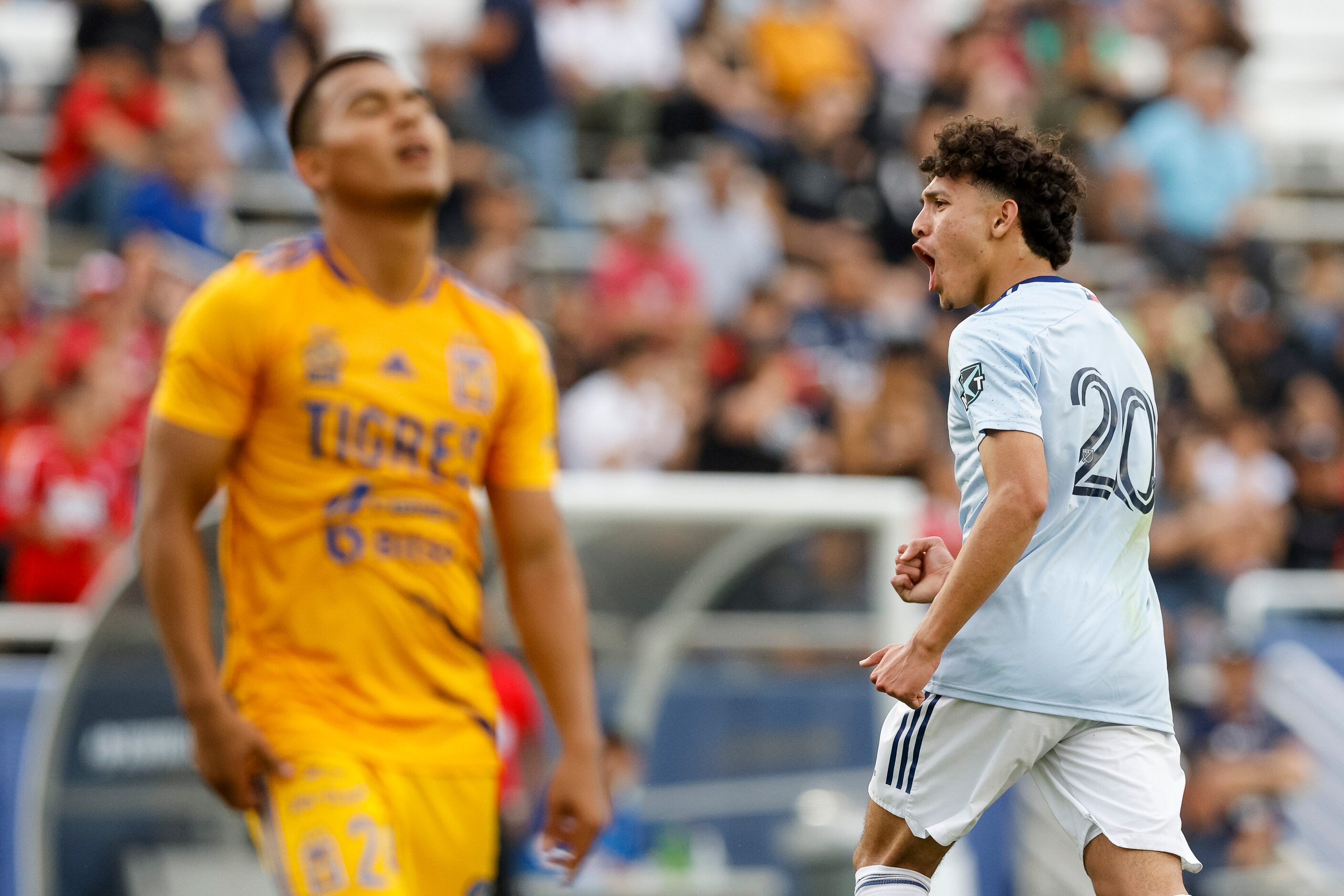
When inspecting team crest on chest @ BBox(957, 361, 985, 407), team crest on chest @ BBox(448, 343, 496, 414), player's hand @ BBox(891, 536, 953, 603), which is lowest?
player's hand @ BBox(891, 536, 953, 603)

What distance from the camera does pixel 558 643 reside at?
4.66 metres

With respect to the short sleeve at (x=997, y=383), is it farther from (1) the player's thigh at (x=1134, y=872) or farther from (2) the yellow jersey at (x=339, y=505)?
(2) the yellow jersey at (x=339, y=505)

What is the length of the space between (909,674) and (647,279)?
872 cm

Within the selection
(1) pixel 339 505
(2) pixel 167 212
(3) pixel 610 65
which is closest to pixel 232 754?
(1) pixel 339 505

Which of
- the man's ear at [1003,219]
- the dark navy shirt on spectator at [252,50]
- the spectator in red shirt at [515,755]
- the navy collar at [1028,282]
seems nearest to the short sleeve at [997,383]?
Answer: the navy collar at [1028,282]

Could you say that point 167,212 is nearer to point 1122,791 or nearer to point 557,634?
point 557,634

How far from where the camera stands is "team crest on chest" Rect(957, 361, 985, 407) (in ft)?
11.1

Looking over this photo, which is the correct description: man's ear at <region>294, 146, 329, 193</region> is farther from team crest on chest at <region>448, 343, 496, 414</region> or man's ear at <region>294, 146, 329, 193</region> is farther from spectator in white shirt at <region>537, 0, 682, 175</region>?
spectator in white shirt at <region>537, 0, 682, 175</region>

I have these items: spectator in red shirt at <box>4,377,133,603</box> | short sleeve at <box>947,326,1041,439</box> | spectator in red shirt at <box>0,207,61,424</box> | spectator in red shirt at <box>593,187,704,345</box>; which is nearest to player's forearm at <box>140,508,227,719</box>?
short sleeve at <box>947,326,1041,439</box>

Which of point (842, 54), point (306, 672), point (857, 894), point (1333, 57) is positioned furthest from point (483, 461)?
point (1333, 57)

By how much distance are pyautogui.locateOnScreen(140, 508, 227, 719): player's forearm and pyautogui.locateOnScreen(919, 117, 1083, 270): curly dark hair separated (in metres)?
2.02

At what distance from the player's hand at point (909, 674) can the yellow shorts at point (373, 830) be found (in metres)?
1.45

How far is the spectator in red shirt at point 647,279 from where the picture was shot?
37.2ft

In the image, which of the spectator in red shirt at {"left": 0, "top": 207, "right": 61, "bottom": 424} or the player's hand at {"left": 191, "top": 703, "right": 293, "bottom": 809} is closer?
the player's hand at {"left": 191, "top": 703, "right": 293, "bottom": 809}
